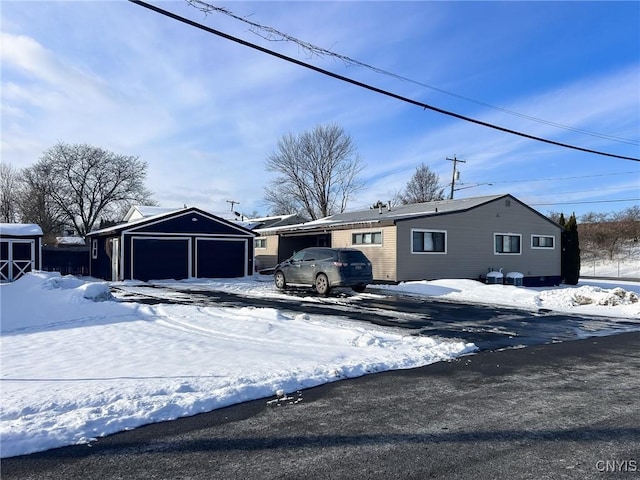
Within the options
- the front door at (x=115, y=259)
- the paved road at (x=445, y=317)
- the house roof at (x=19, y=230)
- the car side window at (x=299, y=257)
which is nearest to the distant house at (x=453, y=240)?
the car side window at (x=299, y=257)

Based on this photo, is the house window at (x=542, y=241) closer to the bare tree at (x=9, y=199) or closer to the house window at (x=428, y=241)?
the house window at (x=428, y=241)

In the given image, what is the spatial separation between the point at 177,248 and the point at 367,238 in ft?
32.4

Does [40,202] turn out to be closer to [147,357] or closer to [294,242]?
[294,242]

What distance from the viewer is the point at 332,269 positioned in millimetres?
17938

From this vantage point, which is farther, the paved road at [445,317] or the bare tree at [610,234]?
the bare tree at [610,234]

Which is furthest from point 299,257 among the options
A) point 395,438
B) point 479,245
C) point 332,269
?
point 395,438

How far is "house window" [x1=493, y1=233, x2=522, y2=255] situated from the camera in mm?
26219

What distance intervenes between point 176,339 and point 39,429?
14.0 feet

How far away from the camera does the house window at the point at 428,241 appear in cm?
2264

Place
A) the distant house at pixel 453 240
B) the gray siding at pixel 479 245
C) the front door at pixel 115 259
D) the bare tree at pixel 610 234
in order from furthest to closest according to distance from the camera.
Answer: the bare tree at pixel 610 234 → the front door at pixel 115 259 → the gray siding at pixel 479 245 → the distant house at pixel 453 240

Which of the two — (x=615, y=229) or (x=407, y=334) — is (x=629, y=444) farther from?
(x=615, y=229)

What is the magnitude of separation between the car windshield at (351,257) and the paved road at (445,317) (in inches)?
51.9

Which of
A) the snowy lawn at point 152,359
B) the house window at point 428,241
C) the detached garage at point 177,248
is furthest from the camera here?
the detached garage at point 177,248

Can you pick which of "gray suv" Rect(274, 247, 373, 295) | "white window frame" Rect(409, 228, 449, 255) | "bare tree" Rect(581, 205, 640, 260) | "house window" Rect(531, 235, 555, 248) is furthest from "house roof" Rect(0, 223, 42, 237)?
"bare tree" Rect(581, 205, 640, 260)
